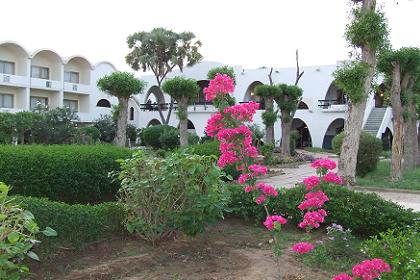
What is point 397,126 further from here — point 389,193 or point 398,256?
point 398,256

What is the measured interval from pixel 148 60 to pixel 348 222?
31582 millimetres

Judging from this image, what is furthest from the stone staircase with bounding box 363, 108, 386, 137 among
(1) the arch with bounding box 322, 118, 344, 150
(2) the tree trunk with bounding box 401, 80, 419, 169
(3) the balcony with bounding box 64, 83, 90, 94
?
(3) the balcony with bounding box 64, 83, 90, 94

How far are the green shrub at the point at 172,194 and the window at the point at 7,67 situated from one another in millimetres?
29939

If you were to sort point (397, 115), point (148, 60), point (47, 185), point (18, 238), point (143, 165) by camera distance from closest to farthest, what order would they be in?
point (18, 238), point (143, 165), point (47, 185), point (397, 115), point (148, 60)

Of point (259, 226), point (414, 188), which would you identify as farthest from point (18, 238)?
point (414, 188)

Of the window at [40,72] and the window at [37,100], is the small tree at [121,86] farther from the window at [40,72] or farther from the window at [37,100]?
the window at [40,72]

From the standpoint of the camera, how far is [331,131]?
32969mm

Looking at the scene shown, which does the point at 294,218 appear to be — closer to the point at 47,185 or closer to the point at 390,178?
the point at 47,185

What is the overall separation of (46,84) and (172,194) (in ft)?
101

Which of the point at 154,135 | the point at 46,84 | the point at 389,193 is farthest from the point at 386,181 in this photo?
the point at 46,84

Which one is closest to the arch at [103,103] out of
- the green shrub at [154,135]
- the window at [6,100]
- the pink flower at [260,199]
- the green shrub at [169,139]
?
the window at [6,100]

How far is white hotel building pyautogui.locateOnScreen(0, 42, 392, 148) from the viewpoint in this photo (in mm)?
31203

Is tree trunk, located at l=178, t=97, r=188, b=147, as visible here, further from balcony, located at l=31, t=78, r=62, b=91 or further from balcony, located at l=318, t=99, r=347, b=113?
balcony, located at l=31, t=78, r=62, b=91

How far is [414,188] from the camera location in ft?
38.1
